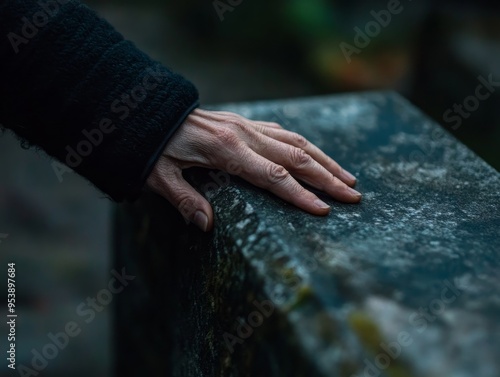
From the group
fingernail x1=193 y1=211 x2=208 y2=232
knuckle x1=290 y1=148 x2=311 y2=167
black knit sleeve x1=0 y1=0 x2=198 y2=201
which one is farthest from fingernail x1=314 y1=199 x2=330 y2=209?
black knit sleeve x1=0 y1=0 x2=198 y2=201

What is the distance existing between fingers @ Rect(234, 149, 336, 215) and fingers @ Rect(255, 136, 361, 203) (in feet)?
0.14

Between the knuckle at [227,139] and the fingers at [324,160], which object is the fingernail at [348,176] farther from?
the knuckle at [227,139]

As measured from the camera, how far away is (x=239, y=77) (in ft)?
15.7

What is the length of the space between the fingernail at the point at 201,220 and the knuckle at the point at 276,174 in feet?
0.48

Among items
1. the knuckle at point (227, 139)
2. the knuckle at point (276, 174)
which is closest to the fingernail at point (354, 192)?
the knuckle at point (276, 174)

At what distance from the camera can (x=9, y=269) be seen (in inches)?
109

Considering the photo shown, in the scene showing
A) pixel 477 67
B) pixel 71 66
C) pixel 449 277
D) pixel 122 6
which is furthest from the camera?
pixel 122 6

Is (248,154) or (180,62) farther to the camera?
(180,62)

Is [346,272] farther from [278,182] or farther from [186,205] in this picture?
[186,205]

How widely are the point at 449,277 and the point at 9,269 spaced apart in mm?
2222

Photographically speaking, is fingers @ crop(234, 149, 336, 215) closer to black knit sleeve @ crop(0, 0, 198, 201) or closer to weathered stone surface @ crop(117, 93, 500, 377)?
weathered stone surface @ crop(117, 93, 500, 377)

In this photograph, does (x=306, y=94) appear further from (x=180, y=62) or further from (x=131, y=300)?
(x=131, y=300)

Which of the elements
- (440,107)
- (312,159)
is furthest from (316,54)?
(312,159)

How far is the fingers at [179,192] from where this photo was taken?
4.12 feet
